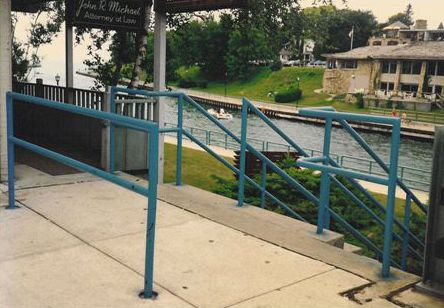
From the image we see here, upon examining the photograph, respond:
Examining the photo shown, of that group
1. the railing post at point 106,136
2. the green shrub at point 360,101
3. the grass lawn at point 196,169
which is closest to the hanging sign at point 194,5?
the railing post at point 106,136

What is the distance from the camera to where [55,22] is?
21578 millimetres

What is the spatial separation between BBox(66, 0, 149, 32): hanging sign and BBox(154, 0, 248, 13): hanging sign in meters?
0.91

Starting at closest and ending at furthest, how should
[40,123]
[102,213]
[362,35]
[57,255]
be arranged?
[57,255] → [102,213] → [40,123] → [362,35]

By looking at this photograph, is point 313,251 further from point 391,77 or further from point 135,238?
point 391,77

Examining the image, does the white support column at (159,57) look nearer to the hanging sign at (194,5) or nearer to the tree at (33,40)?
the hanging sign at (194,5)

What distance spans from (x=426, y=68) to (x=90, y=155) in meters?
60.4

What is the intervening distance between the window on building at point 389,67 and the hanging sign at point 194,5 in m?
63.0

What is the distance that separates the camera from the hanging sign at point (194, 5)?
21.6ft

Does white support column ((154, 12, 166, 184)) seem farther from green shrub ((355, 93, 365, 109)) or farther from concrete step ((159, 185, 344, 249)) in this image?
green shrub ((355, 93, 365, 109))

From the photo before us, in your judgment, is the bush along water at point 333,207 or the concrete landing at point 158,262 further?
the bush along water at point 333,207

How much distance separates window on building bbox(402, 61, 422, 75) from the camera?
209 feet

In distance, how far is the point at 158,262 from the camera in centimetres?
418

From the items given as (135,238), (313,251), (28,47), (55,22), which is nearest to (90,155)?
(135,238)

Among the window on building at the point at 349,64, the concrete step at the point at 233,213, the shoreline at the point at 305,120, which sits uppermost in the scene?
the window on building at the point at 349,64
